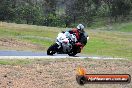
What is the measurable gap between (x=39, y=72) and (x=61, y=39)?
7.92 metres

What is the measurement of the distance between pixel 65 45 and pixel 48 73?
25.6ft

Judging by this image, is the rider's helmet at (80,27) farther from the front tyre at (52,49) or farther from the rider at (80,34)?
the front tyre at (52,49)

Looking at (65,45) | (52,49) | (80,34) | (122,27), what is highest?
(80,34)

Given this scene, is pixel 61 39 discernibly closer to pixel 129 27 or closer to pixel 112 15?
pixel 129 27

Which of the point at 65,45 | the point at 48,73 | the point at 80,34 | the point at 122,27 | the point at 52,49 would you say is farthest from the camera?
the point at 122,27

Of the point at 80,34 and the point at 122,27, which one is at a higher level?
the point at 80,34

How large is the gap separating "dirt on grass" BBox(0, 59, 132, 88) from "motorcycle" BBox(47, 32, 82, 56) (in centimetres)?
338

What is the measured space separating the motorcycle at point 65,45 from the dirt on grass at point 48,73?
3380mm

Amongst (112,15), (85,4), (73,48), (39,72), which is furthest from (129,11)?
(39,72)

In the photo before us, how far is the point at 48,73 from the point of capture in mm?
16594

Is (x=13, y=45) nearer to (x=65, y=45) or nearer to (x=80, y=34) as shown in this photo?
(x=65, y=45)

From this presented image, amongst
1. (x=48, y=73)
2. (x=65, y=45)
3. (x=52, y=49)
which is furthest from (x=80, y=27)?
(x=48, y=73)

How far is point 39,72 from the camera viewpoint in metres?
16.4

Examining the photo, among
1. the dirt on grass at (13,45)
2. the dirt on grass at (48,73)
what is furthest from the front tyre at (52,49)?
the dirt on grass at (13,45)
